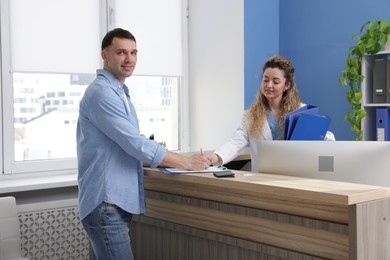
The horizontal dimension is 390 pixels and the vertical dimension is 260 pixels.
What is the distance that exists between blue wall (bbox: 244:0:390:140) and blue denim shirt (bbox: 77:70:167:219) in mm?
2224

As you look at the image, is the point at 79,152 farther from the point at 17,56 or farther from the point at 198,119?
the point at 198,119

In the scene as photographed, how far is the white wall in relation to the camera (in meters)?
4.61

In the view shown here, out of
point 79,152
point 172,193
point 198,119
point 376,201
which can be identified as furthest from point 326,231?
point 198,119

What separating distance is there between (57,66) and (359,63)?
7.49 ft

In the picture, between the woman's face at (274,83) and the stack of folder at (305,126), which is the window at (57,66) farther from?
the stack of folder at (305,126)

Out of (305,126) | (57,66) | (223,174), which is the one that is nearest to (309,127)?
(305,126)

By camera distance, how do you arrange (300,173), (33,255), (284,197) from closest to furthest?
(284,197), (300,173), (33,255)

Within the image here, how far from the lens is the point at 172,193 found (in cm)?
263

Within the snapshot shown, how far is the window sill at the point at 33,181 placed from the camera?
139 inches

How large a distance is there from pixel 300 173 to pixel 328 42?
8.27ft

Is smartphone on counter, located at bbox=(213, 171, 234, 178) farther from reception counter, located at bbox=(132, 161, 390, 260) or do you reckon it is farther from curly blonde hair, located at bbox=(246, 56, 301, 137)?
curly blonde hair, located at bbox=(246, 56, 301, 137)

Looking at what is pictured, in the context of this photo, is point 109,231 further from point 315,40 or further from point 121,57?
point 315,40

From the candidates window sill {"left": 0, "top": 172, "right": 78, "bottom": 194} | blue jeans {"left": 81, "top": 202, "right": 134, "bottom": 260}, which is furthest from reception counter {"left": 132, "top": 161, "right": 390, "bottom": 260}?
window sill {"left": 0, "top": 172, "right": 78, "bottom": 194}

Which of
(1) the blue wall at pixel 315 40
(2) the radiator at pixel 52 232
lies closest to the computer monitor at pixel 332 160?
(2) the radiator at pixel 52 232
